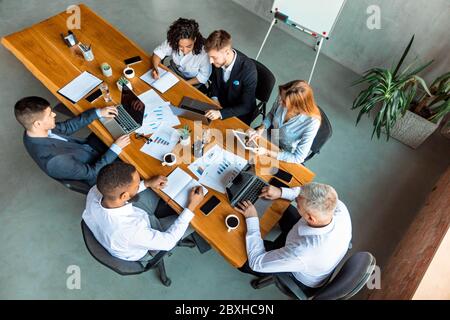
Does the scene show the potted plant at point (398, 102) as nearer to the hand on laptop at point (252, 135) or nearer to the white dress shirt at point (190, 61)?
the hand on laptop at point (252, 135)

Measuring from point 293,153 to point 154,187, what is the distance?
108 cm

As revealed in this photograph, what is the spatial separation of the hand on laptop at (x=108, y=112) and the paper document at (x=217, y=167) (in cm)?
76

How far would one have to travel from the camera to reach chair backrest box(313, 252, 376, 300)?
178cm

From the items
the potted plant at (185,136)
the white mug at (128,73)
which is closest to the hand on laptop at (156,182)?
the potted plant at (185,136)

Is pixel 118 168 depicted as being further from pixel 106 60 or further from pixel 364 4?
pixel 364 4

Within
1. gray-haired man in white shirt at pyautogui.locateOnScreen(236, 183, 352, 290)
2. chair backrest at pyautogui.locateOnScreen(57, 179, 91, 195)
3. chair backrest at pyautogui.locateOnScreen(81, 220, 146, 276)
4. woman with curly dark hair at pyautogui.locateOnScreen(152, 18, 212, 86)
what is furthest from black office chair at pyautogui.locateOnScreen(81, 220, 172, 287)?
woman with curly dark hair at pyautogui.locateOnScreen(152, 18, 212, 86)

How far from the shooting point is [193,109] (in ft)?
8.34

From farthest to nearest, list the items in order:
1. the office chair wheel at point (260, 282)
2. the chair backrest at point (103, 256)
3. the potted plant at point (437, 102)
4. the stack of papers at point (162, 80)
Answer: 1. the potted plant at point (437, 102)
2. the stack of papers at point (162, 80)
3. the office chair wheel at point (260, 282)
4. the chair backrest at point (103, 256)

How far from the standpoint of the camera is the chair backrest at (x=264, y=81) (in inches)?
106

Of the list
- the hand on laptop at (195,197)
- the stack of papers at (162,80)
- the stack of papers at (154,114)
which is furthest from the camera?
the stack of papers at (162,80)

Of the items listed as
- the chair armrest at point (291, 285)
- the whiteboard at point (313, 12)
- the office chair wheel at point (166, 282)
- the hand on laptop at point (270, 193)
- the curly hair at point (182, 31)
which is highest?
the whiteboard at point (313, 12)

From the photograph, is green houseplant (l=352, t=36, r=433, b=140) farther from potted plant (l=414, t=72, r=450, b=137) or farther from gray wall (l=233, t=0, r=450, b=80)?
gray wall (l=233, t=0, r=450, b=80)
